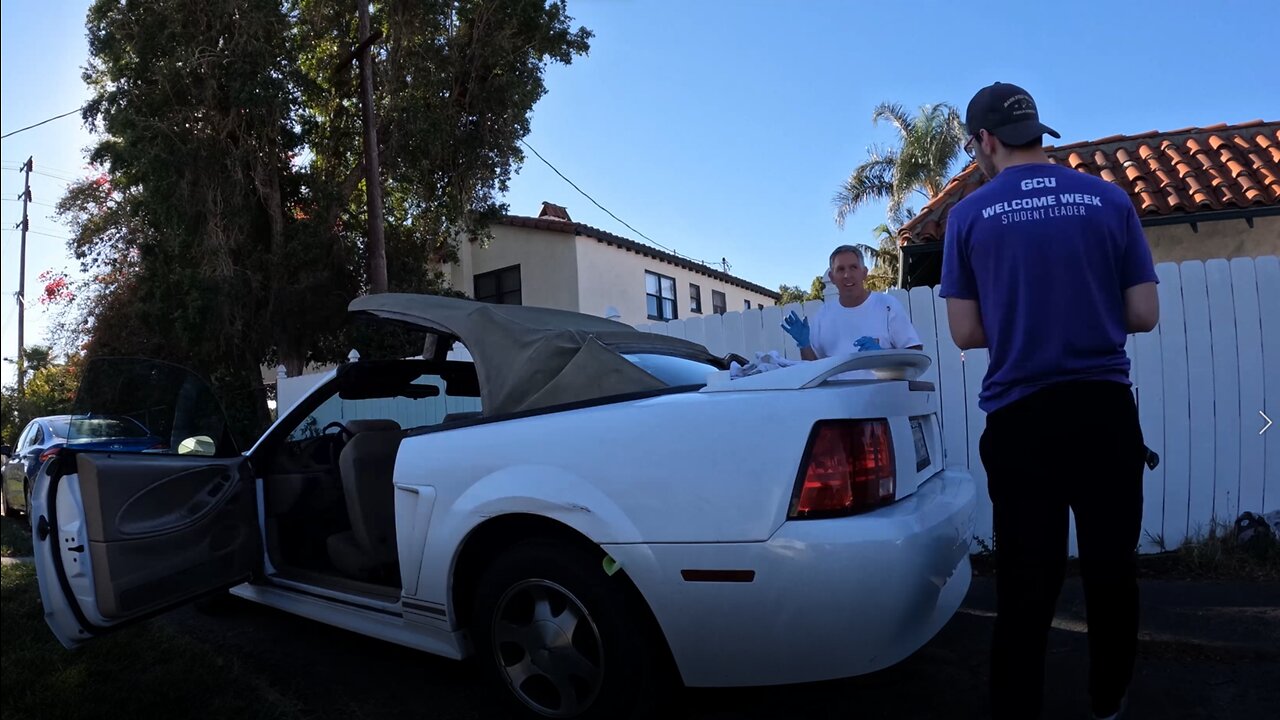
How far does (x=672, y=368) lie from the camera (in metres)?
3.27

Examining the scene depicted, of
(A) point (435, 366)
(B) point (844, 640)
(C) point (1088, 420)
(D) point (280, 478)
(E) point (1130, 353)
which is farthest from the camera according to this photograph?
(E) point (1130, 353)

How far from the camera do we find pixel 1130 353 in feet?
16.6

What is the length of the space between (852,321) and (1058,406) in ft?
6.84

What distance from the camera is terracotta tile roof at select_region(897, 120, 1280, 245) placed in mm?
7648

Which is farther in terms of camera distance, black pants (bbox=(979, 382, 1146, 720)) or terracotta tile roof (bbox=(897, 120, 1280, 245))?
terracotta tile roof (bbox=(897, 120, 1280, 245))

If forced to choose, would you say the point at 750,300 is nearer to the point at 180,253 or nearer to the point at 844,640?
the point at 180,253

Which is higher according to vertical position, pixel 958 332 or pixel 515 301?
pixel 515 301

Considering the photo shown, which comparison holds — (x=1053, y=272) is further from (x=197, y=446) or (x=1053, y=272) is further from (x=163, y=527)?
(x=197, y=446)

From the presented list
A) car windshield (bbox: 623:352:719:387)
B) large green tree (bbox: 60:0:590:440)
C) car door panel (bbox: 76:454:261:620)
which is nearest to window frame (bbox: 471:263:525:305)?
large green tree (bbox: 60:0:590:440)

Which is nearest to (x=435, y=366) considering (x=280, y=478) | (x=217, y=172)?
(x=280, y=478)

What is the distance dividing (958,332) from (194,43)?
13.9 m

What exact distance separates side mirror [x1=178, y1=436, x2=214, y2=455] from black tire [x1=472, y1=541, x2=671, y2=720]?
164cm

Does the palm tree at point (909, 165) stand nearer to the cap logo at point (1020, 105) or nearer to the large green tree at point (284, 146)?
the large green tree at point (284, 146)

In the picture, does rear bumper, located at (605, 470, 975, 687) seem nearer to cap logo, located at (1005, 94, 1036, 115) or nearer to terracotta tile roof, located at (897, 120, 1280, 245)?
cap logo, located at (1005, 94, 1036, 115)
